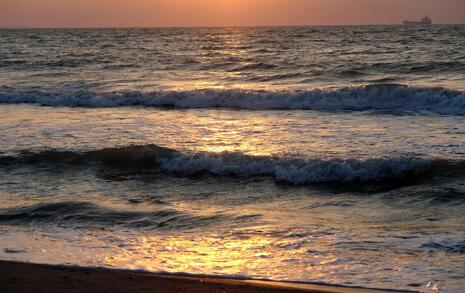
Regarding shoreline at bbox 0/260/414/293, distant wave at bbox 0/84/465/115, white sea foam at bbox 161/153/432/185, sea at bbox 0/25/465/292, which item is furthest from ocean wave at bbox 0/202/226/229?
distant wave at bbox 0/84/465/115

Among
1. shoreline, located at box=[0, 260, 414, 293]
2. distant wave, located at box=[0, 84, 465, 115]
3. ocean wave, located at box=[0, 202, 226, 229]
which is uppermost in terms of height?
distant wave, located at box=[0, 84, 465, 115]

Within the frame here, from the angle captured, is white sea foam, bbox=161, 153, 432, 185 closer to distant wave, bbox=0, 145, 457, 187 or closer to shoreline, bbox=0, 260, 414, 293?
distant wave, bbox=0, 145, 457, 187

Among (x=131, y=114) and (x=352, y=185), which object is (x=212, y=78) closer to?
(x=131, y=114)

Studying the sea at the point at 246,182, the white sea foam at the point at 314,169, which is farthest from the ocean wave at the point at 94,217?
the white sea foam at the point at 314,169

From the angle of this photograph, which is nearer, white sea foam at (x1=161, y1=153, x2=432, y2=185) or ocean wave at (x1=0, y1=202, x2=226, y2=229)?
ocean wave at (x1=0, y1=202, x2=226, y2=229)

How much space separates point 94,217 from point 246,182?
9.69 ft

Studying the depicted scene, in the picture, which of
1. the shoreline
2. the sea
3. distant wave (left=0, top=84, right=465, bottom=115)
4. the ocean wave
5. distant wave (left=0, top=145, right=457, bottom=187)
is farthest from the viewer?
distant wave (left=0, top=84, right=465, bottom=115)

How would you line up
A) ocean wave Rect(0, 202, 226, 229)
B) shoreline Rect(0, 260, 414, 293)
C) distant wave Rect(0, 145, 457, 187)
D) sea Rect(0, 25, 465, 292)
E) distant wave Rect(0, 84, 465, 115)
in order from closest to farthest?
shoreline Rect(0, 260, 414, 293), sea Rect(0, 25, 465, 292), ocean wave Rect(0, 202, 226, 229), distant wave Rect(0, 145, 457, 187), distant wave Rect(0, 84, 465, 115)

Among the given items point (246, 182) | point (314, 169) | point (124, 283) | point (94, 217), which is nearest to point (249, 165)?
point (246, 182)

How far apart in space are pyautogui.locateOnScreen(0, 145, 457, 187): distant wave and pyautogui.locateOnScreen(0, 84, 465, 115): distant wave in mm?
7102

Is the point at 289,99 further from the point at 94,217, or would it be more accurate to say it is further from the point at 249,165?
the point at 94,217

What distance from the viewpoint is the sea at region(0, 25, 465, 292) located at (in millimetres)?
A: 6328

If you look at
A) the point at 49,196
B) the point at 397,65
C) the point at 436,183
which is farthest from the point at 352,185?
the point at 397,65

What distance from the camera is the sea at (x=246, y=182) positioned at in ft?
20.8
